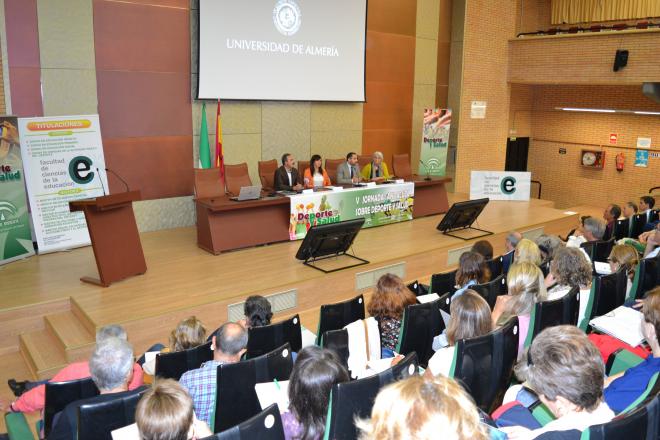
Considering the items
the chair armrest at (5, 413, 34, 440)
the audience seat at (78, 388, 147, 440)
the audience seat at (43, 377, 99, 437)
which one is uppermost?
the audience seat at (78, 388, 147, 440)

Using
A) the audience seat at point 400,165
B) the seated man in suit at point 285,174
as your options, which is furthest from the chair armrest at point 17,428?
the audience seat at point 400,165

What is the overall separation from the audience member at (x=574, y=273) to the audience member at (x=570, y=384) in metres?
2.17

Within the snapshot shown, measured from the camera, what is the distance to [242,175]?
852 centimetres

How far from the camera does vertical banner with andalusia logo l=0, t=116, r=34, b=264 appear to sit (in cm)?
648

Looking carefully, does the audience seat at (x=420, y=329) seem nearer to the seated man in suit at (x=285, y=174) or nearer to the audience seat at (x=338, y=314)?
the audience seat at (x=338, y=314)

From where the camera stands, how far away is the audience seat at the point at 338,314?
4.00 m

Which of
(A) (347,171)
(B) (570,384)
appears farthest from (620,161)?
(B) (570,384)

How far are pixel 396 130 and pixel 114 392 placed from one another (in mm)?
9583

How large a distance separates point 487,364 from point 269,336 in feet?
4.54

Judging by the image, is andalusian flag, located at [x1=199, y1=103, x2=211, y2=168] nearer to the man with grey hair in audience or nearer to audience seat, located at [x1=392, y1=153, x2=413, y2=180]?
audience seat, located at [x1=392, y1=153, x2=413, y2=180]

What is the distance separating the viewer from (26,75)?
23.4 ft

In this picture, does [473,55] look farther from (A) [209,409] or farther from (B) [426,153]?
(A) [209,409]

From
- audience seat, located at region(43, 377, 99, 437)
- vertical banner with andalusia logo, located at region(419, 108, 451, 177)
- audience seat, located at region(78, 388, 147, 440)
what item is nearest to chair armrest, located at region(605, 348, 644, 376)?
audience seat, located at region(78, 388, 147, 440)

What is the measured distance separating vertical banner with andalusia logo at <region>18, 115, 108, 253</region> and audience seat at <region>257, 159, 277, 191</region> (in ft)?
7.76
